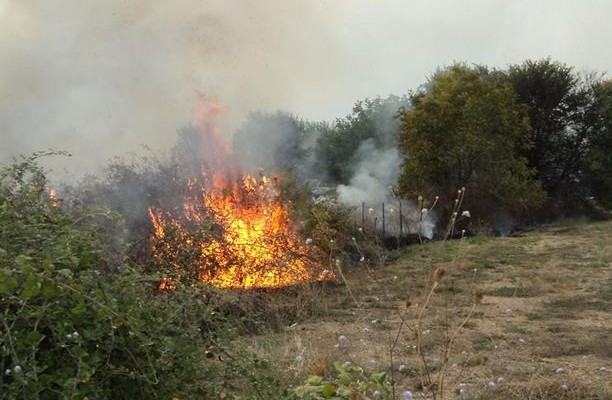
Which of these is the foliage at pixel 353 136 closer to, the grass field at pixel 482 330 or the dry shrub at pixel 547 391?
the grass field at pixel 482 330

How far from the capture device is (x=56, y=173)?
8.84 metres

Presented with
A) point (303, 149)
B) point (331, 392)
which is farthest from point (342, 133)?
point (331, 392)

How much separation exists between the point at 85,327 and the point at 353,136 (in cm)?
2441

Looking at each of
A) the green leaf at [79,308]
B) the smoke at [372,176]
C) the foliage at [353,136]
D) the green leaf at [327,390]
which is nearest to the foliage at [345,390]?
the green leaf at [327,390]

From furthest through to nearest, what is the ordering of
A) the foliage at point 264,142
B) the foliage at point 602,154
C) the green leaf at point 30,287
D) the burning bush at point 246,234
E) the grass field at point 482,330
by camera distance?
1. the foliage at point 602,154
2. the foliage at point 264,142
3. the burning bush at point 246,234
4. the grass field at point 482,330
5. the green leaf at point 30,287

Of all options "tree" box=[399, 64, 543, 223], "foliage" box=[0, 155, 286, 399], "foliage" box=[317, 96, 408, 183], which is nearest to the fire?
"foliage" box=[0, 155, 286, 399]

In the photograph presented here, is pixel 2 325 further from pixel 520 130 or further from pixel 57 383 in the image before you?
pixel 520 130

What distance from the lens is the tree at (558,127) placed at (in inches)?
904

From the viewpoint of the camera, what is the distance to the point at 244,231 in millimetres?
8297

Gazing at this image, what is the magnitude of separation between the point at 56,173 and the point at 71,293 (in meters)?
7.09

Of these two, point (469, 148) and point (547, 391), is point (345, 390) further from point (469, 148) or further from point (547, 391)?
point (469, 148)

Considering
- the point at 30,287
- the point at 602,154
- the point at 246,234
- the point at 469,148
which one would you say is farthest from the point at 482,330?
the point at 602,154

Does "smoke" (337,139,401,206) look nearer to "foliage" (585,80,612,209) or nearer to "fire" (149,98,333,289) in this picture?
"foliage" (585,80,612,209)

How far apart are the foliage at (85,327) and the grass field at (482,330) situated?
57 cm
